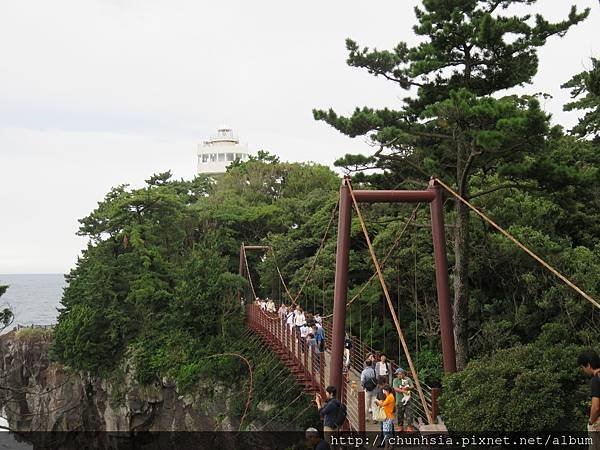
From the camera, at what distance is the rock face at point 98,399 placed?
21.5 meters

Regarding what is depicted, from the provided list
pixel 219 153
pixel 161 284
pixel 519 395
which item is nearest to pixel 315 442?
pixel 519 395

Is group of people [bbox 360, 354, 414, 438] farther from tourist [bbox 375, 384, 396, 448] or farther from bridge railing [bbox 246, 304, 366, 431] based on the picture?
bridge railing [bbox 246, 304, 366, 431]

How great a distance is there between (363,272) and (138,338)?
11039 mm

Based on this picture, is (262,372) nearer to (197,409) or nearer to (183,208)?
(197,409)

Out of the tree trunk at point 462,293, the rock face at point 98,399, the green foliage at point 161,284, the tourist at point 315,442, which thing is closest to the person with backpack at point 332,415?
the tourist at point 315,442

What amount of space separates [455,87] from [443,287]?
179 inches

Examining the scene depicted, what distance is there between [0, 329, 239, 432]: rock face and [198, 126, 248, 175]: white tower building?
72.1 ft

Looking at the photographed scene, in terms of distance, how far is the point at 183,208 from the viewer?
27328mm

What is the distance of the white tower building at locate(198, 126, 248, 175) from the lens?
5006 centimetres

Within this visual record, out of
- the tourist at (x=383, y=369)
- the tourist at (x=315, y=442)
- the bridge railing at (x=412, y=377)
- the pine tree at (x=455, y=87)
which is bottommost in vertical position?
the bridge railing at (x=412, y=377)

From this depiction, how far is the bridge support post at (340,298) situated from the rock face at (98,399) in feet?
37.3

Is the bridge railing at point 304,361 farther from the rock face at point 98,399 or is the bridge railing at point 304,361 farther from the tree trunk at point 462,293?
Result: the rock face at point 98,399

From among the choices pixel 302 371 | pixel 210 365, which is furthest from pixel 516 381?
pixel 210 365

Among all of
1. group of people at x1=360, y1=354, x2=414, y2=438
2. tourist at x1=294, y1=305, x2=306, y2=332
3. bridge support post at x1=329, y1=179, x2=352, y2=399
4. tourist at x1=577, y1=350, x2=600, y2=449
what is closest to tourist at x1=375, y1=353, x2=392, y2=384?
group of people at x1=360, y1=354, x2=414, y2=438
